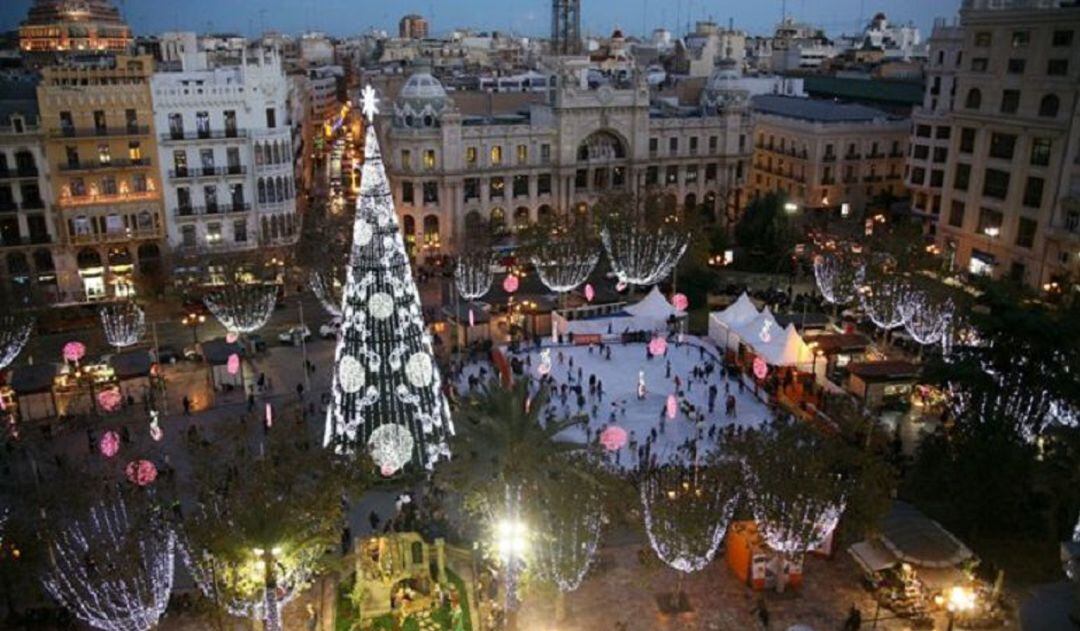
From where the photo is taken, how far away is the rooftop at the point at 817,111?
76188 mm

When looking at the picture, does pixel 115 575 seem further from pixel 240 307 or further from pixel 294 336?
pixel 294 336

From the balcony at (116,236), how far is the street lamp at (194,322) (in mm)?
6039

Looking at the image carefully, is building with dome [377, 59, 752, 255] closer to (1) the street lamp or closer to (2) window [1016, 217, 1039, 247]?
(1) the street lamp

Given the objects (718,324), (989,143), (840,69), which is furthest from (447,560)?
(840,69)

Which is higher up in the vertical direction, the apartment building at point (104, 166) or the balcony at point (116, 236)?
the apartment building at point (104, 166)

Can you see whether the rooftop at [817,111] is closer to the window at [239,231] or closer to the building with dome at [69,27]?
the window at [239,231]

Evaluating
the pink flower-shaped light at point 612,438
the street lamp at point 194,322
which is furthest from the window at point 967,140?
the street lamp at point 194,322

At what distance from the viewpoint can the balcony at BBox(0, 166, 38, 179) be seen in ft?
167

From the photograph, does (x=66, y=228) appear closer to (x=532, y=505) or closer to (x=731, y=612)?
(x=532, y=505)

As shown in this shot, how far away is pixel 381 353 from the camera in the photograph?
29.0m

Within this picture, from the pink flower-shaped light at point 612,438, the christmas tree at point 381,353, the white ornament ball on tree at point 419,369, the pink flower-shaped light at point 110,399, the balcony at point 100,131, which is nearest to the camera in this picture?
the christmas tree at point 381,353

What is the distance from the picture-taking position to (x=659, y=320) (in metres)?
47.6

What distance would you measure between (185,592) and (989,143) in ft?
172

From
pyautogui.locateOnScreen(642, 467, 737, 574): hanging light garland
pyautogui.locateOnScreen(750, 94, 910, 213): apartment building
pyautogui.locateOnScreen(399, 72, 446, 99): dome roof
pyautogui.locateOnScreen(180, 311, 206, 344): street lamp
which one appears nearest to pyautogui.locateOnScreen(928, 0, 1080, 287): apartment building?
pyautogui.locateOnScreen(750, 94, 910, 213): apartment building
